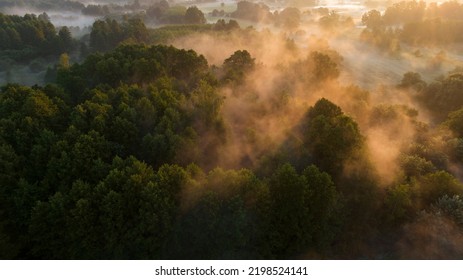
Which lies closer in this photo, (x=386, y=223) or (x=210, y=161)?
(x=386, y=223)

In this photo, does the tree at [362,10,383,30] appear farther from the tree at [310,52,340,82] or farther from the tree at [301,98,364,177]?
the tree at [301,98,364,177]

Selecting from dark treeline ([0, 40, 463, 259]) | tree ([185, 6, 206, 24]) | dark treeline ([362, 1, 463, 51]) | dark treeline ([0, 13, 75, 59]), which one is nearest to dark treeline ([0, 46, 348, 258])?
dark treeline ([0, 40, 463, 259])

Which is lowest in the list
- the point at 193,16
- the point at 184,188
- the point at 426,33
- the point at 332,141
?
the point at 184,188

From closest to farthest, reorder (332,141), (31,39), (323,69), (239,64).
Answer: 1. (332,141)
2. (323,69)
3. (239,64)
4. (31,39)

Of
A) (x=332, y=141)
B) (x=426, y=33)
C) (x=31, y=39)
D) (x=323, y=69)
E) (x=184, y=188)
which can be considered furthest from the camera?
(x=426, y=33)

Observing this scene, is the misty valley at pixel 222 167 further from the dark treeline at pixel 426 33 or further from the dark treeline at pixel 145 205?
the dark treeline at pixel 426 33

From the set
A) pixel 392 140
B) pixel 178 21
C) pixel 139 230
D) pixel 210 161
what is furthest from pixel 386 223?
pixel 178 21

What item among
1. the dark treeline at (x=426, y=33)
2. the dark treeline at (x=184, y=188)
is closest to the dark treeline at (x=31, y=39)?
the dark treeline at (x=184, y=188)

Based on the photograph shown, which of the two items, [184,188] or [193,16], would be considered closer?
[184,188]

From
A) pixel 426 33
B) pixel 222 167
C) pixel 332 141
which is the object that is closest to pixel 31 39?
pixel 222 167

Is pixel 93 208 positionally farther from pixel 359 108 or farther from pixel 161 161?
pixel 359 108

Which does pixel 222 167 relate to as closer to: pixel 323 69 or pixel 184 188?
pixel 184 188
